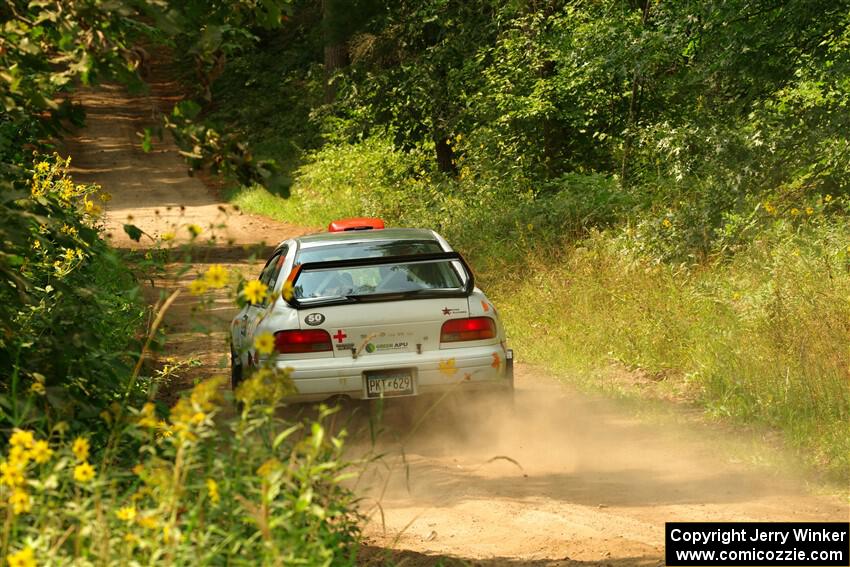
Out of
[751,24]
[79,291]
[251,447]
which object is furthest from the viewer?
[751,24]

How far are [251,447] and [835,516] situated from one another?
14.6 ft

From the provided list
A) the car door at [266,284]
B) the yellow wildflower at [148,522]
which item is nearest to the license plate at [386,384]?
the car door at [266,284]

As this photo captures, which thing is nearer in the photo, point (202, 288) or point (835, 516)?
point (202, 288)

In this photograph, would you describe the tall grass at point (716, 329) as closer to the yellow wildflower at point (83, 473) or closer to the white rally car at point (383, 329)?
the white rally car at point (383, 329)

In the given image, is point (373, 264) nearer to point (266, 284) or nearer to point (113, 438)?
point (266, 284)

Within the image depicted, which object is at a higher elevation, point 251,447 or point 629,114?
point 251,447

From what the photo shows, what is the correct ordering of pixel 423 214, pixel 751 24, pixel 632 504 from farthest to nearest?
pixel 423 214 < pixel 751 24 < pixel 632 504

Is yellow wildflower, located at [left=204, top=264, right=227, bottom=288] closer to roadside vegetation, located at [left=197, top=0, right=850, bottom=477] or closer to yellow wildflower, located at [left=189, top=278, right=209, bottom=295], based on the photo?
yellow wildflower, located at [left=189, top=278, right=209, bottom=295]

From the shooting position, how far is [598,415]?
10773 mm

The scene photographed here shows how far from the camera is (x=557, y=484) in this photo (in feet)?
27.9

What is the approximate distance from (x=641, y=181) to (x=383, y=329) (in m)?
10.5

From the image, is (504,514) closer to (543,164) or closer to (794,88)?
(794,88)

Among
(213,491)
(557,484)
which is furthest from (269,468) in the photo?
(557,484)

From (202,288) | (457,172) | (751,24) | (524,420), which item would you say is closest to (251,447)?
(202,288)
